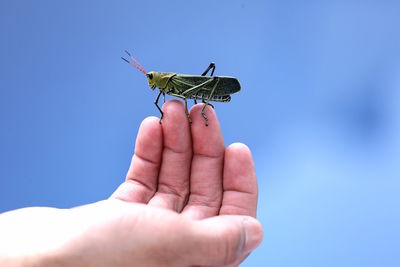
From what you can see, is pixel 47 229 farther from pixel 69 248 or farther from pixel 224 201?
pixel 224 201

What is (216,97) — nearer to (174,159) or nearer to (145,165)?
(174,159)

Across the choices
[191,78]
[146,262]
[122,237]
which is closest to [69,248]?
[122,237]

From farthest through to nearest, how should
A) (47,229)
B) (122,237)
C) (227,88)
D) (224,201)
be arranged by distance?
(227,88), (224,201), (47,229), (122,237)

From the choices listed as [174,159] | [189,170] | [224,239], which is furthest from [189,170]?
[224,239]

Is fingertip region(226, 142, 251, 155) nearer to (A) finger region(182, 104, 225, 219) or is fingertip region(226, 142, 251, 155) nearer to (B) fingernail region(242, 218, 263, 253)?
(A) finger region(182, 104, 225, 219)

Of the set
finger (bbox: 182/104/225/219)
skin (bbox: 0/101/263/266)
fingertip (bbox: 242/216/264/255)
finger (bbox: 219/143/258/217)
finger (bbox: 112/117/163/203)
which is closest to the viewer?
skin (bbox: 0/101/263/266)

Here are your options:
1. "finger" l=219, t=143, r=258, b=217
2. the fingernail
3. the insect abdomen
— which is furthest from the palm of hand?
the fingernail

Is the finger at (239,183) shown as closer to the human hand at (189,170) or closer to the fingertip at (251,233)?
the human hand at (189,170)
